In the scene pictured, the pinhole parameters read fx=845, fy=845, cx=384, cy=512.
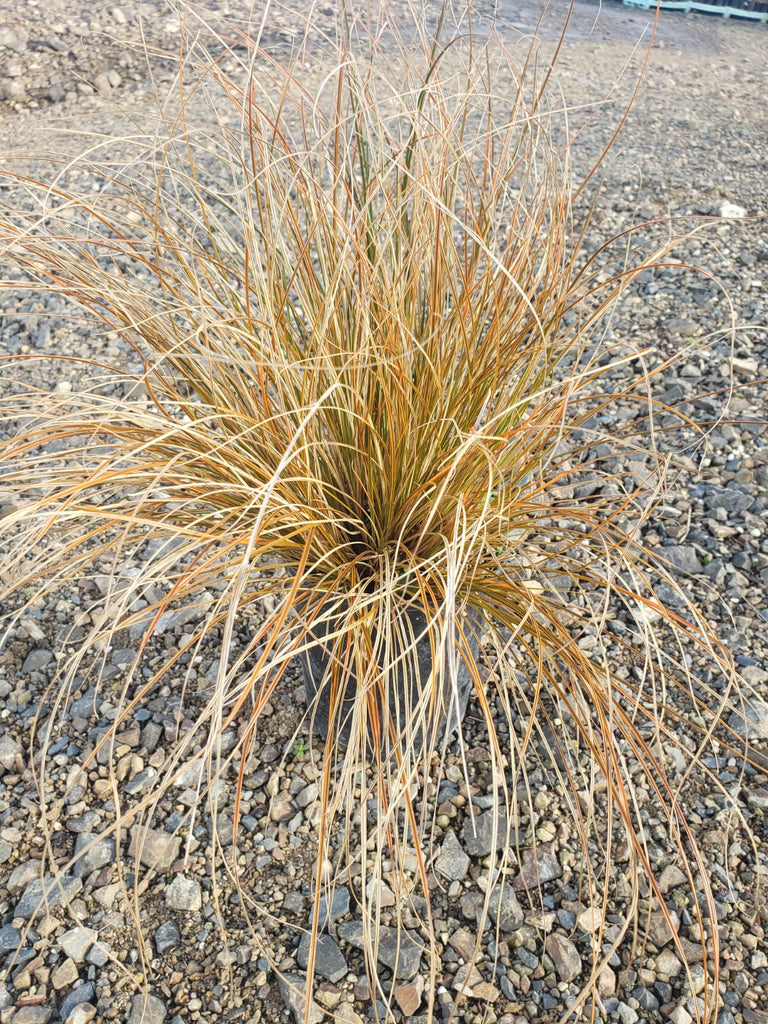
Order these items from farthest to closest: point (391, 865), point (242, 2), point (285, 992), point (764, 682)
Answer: point (242, 2) < point (764, 682) < point (391, 865) < point (285, 992)

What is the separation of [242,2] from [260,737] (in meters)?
4.85

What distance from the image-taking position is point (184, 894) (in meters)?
1.28

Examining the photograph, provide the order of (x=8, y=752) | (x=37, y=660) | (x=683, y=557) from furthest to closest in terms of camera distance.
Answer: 1. (x=683, y=557)
2. (x=37, y=660)
3. (x=8, y=752)

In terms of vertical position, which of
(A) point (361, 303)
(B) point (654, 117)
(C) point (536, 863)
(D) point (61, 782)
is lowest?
(D) point (61, 782)

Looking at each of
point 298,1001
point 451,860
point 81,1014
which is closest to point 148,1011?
point 81,1014

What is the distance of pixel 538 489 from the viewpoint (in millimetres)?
1223

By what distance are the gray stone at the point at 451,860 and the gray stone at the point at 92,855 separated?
1.68 ft

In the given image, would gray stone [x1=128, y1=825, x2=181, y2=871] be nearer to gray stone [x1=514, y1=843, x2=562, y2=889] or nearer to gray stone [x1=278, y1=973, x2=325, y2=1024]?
gray stone [x1=278, y1=973, x2=325, y2=1024]

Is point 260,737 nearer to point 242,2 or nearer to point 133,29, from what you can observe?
point 133,29

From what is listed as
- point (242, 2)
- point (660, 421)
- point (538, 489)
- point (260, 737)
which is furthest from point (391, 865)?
point (242, 2)

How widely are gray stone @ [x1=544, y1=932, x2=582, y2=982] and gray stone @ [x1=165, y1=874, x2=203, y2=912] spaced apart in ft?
1.71

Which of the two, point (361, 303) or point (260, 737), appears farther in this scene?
point (260, 737)

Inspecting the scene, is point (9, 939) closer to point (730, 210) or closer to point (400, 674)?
point (400, 674)

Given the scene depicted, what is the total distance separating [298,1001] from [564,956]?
0.38 meters
